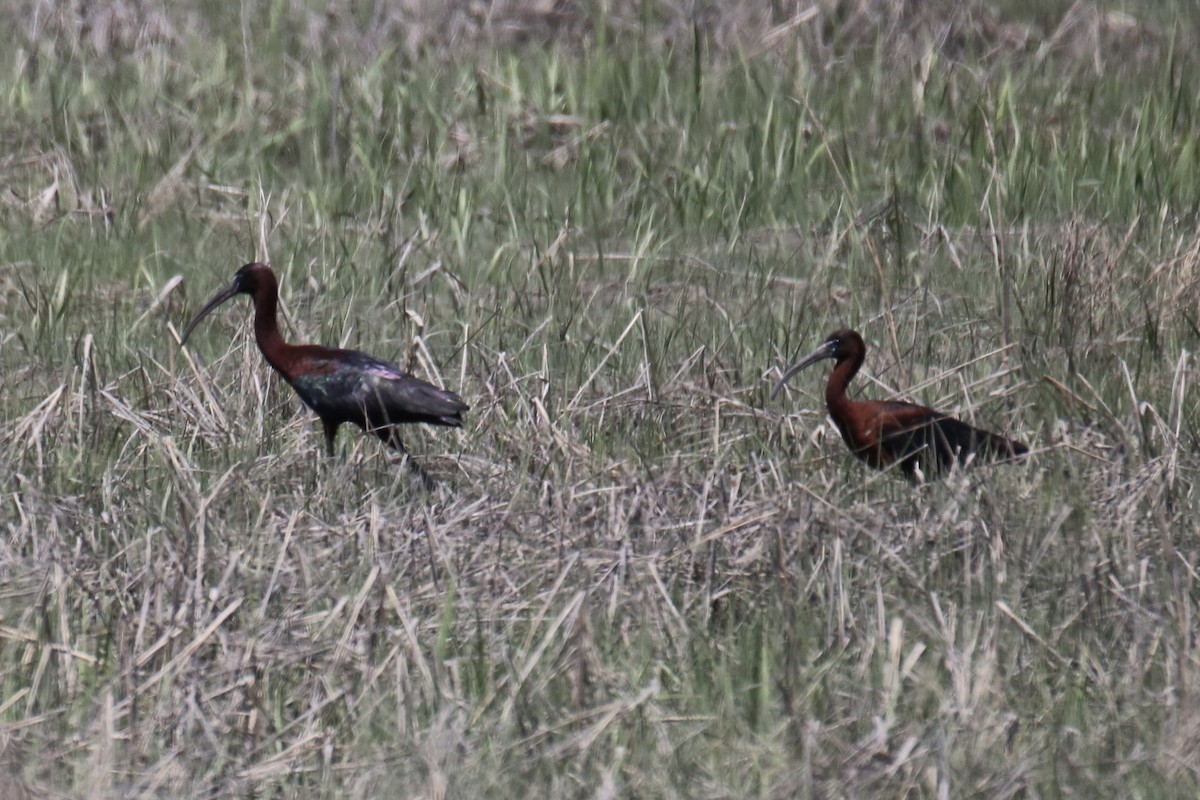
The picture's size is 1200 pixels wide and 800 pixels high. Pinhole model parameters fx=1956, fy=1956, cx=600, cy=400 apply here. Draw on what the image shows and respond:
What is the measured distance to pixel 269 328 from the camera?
20.7ft

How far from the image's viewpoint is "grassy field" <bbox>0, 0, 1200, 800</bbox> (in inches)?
159

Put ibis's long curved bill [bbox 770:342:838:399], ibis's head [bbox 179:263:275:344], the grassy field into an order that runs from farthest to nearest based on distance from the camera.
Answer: ibis's head [bbox 179:263:275:344] < ibis's long curved bill [bbox 770:342:838:399] < the grassy field

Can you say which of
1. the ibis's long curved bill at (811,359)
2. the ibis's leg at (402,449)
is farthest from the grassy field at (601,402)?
the ibis's long curved bill at (811,359)

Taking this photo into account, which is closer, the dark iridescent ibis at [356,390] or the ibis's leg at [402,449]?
the ibis's leg at [402,449]

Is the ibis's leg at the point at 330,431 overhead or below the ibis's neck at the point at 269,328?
below

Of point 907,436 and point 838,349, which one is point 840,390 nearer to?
point 838,349

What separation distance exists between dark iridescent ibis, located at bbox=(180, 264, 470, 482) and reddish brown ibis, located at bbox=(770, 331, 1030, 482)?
3.43 ft

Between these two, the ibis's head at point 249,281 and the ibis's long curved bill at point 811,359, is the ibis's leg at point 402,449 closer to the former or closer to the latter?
the ibis's head at point 249,281

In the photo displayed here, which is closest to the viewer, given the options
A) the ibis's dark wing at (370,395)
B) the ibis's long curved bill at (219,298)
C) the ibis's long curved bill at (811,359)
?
the ibis's dark wing at (370,395)

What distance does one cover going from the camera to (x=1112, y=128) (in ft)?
30.2

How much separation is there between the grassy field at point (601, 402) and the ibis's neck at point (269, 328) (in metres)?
0.18

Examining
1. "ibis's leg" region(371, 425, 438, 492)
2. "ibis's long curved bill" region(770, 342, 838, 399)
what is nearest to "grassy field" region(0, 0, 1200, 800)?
"ibis's leg" region(371, 425, 438, 492)

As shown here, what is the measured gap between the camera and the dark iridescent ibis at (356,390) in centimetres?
580

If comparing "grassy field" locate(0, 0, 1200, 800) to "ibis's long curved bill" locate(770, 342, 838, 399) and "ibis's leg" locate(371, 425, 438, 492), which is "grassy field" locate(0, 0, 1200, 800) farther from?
"ibis's long curved bill" locate(770, 342, 838, 399)
